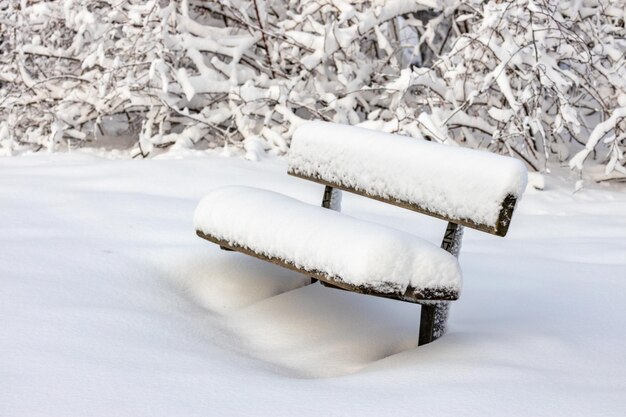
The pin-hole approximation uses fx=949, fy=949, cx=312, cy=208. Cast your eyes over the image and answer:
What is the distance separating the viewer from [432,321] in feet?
9.44

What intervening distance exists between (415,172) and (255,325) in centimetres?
72

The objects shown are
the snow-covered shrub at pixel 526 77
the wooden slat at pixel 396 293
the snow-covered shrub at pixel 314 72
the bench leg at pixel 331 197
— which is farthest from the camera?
the snow-covered shrub at pixel 314 72

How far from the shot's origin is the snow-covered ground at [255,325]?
2.28 m

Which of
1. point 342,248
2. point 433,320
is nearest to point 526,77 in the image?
point 433,320

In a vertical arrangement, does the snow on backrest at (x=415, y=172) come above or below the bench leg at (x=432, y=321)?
above

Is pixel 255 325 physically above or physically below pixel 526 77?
below

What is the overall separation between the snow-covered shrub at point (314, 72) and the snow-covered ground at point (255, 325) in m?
1.31

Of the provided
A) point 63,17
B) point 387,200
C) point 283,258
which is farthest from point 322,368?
point 63,17

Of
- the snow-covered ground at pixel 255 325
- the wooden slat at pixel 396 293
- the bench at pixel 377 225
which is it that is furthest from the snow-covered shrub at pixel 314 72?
the wooden slat at pixel 396 293

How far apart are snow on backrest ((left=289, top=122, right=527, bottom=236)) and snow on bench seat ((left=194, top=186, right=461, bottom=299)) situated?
0.18 metres

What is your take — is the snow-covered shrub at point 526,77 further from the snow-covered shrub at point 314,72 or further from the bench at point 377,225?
the bench at point 377,225

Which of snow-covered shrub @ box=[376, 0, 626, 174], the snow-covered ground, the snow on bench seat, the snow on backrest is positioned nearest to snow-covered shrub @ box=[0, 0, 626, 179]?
snow-covered shrub @ box=[376, 0, 626, 174]

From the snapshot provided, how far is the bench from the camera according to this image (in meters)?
2.64

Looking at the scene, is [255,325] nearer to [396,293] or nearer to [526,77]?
[396,293]
